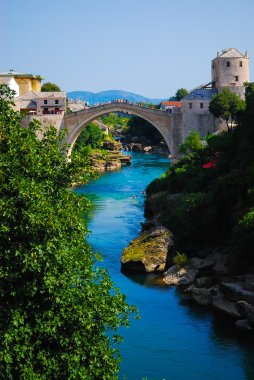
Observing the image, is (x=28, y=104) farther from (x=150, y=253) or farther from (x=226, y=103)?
(x=150, y=253)

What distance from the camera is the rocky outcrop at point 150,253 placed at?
21.6m

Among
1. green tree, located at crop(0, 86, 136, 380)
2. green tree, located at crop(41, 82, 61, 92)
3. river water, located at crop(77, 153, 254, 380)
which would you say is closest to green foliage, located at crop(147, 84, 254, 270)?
river water, located at crop(77, 153, 254, 380)

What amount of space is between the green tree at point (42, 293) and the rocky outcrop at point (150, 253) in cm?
1099

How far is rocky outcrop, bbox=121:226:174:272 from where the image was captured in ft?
70.8

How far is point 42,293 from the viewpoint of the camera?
9.84m

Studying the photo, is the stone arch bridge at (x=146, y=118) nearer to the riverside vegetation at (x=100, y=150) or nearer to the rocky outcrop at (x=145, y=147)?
the riverside vegetation at (x=100, y=150)

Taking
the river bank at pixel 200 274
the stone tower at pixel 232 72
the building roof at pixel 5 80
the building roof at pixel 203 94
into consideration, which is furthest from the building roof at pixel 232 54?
the river bank at pixel 200 274

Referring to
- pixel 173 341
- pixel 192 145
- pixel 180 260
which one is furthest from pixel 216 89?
pixel 173 341

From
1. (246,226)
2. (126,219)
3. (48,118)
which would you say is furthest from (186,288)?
(48,118)

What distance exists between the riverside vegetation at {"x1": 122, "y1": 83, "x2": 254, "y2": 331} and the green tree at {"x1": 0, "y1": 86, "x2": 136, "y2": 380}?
7.23 meters

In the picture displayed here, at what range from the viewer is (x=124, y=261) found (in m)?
21.9

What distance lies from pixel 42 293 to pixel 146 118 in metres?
38.3

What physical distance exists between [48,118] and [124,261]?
1056 inches

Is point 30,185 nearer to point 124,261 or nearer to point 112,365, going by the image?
point 112,365
